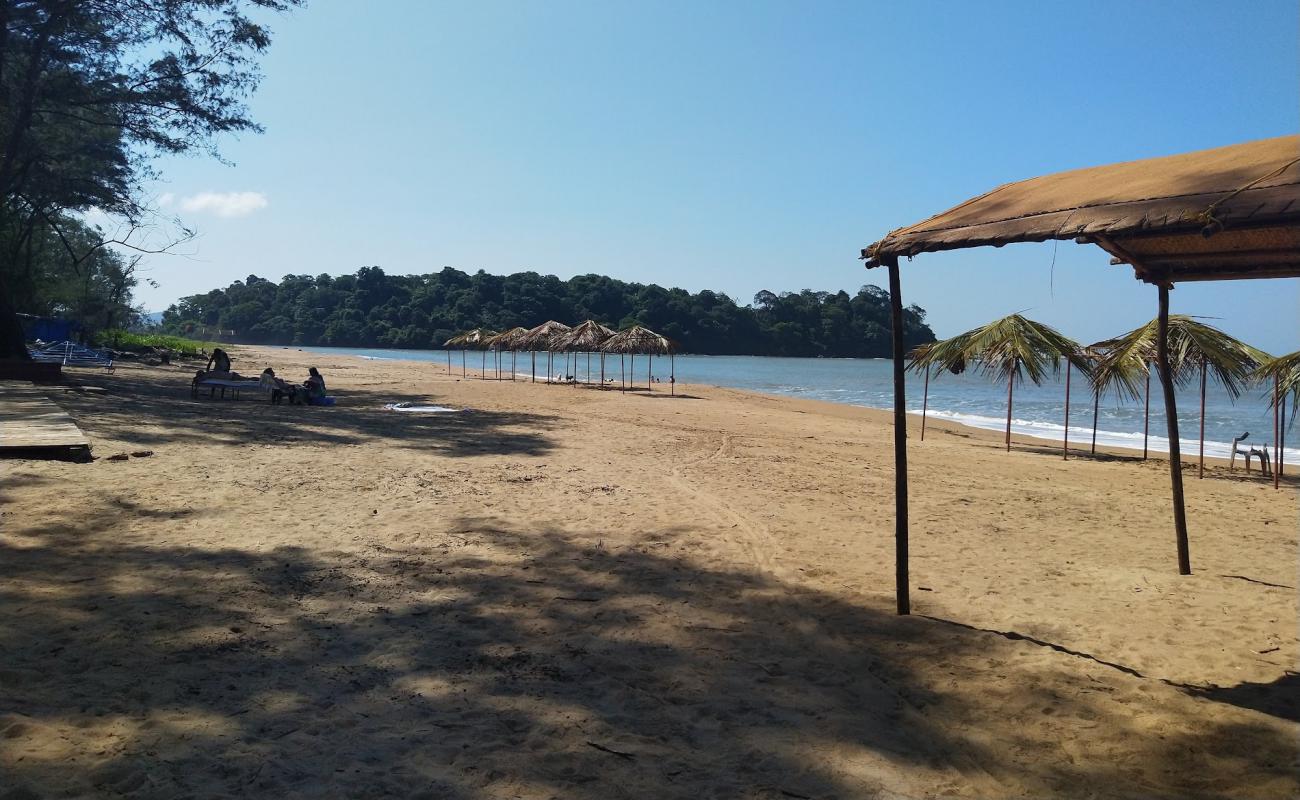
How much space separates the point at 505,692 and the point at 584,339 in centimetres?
2528

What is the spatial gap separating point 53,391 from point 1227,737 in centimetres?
1522

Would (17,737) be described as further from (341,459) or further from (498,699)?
(341,459)

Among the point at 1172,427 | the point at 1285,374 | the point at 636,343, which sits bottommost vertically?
the point at 1172,427

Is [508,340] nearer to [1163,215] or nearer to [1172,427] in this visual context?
[1172,427]

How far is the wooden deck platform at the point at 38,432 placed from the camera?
22.0ft

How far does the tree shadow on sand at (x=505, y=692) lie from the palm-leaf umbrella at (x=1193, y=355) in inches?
364

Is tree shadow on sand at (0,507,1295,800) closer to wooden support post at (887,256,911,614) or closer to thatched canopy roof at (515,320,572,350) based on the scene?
wooden support post at (887,256,911,614)

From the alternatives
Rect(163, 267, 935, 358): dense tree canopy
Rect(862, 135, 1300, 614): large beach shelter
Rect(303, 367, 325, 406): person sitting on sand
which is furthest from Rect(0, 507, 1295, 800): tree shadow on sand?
Rect(163, 267, 935, 358): dense tree canopy

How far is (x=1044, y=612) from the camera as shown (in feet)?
14.3

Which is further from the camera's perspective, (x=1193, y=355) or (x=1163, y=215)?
(x=1193, y=355)

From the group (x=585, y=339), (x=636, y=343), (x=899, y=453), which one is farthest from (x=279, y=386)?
(x=585, y=339)

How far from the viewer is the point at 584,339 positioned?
28.2m

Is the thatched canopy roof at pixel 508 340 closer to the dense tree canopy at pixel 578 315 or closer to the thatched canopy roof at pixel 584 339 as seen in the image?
the thatched canopy roof at pixel 584 339

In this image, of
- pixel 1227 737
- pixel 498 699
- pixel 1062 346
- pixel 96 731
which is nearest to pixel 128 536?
pixel 96 731
